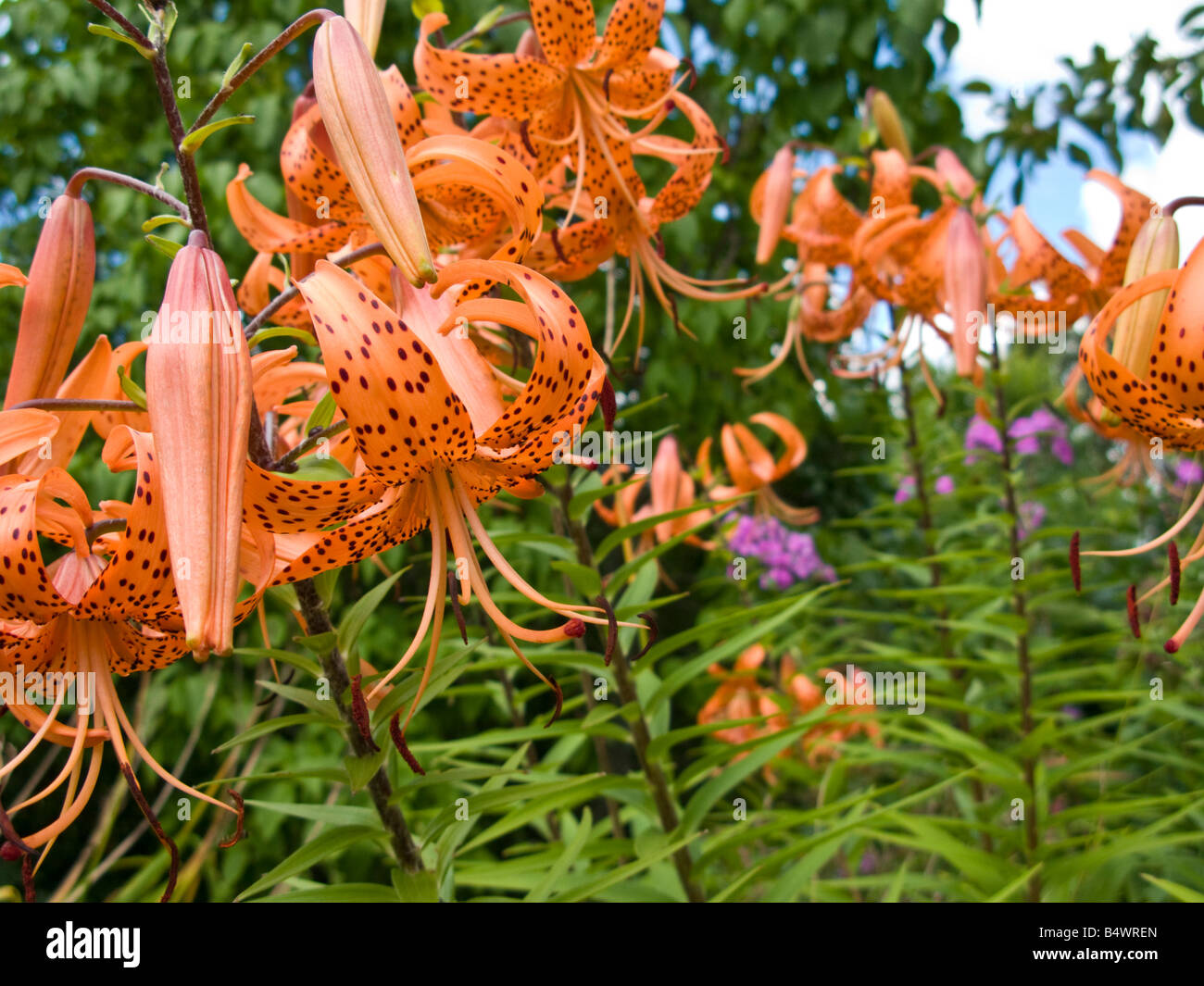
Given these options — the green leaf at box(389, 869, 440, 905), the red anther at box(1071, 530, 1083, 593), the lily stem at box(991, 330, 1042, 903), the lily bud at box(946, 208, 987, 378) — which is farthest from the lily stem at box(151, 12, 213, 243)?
the lily stem at box(991, 330, 1042, 903)

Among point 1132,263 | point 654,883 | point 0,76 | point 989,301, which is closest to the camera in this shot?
point 1132,263

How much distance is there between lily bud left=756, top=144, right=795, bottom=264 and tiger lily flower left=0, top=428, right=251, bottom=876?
4.02 ft

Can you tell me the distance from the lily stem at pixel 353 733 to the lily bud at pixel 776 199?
1.17 metres

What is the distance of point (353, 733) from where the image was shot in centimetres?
74

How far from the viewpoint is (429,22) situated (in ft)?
3.23

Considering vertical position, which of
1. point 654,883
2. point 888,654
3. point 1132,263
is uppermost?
point 1132,263

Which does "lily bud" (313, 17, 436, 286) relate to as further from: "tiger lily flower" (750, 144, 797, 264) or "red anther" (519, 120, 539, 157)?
"tiger lily flower" (750, 144, 797, 264)

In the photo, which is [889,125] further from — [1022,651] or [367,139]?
[367,139]

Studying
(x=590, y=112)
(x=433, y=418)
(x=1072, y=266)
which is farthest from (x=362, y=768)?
(x=1072, y=266)

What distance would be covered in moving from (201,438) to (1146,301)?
0.82m

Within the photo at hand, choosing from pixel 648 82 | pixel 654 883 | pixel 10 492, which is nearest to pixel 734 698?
pixel 654 883

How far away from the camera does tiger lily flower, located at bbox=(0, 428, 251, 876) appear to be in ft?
1.89
